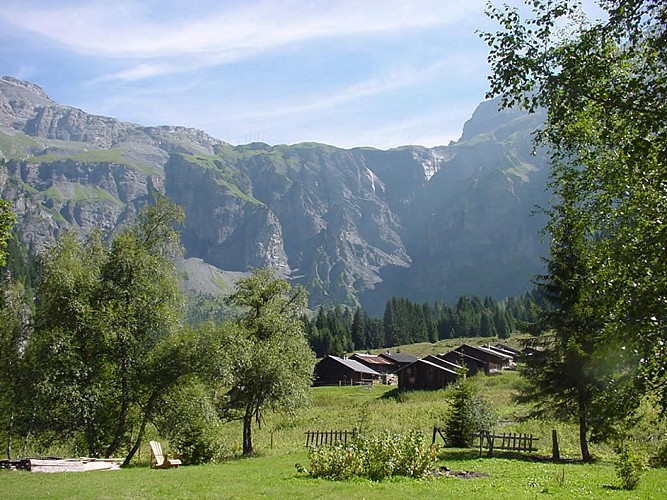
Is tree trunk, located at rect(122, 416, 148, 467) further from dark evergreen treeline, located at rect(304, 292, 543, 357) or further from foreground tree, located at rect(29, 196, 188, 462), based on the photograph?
dark evergreen treeline, located at rect(304, 292, 543, 357)

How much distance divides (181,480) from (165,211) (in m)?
17.2

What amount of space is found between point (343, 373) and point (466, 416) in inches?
2879

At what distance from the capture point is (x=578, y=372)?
28.4 metres

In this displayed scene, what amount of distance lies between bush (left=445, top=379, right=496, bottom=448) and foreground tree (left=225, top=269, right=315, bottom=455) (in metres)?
10.3

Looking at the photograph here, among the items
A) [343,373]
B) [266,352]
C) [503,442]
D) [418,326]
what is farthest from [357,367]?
[503,442]

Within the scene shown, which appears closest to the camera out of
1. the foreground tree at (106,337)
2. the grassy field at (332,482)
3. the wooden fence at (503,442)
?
the grassy field at (332,482)

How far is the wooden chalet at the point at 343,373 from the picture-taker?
105 m

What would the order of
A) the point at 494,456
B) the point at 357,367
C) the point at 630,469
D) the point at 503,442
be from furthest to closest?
1. the point at 357,367
2. the point at 503,442
3. the point at 494,456
4. the point at 630,469

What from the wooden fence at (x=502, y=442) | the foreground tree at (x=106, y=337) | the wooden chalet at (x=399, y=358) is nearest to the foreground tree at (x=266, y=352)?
the foreground tree at (x=106, y=337)

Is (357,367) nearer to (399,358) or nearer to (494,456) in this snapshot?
(399,358)

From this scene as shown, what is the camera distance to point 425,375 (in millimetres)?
89125

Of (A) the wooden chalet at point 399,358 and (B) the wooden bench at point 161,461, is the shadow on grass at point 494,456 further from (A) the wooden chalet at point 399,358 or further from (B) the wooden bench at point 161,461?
(A) the wooden chalet at point 399,358

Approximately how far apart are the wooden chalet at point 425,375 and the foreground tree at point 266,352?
49820 mm

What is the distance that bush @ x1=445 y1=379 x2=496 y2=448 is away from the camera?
112 ft
